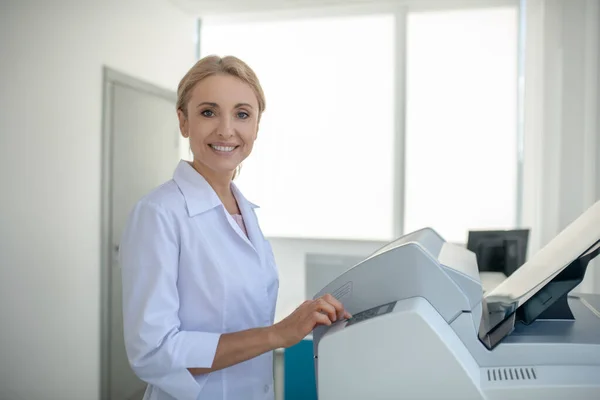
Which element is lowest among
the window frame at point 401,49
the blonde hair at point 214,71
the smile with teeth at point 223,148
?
the smile with teeth at point 223,148

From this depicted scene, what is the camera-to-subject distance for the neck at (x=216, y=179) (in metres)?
1.19

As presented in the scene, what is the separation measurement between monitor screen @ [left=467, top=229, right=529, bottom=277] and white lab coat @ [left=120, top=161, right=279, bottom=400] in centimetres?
133

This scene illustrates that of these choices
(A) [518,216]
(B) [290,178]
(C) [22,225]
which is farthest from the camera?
(B) [290,178]

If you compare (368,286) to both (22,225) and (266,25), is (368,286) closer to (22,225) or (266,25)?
(22,225)

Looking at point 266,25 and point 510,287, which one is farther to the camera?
point 266,25

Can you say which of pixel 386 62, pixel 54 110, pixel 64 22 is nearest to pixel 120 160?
pixel 54 110

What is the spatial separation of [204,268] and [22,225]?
5.78 feet

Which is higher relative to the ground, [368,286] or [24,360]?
[368,286]

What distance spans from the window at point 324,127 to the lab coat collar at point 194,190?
2932mm

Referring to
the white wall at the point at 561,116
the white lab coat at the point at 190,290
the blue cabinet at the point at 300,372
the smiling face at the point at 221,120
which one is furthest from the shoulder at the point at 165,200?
the white wall at the point at 561,116

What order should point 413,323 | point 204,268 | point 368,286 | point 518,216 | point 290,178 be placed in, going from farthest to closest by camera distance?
point 290,178, point 518,216, point 204,268, point 368,286, point 413,323

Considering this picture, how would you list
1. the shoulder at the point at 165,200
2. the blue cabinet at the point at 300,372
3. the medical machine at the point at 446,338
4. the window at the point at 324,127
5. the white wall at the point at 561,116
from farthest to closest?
the window at the point at 324,127, the white wall at the point at 561,116, the blue cabinet at the point at 300,372, the shoulder at the point at 165,200, the medical machine at the point at 446,338

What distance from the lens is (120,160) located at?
3.18 m

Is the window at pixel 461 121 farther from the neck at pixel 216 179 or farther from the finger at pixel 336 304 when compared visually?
the finger at pixel 336 304
